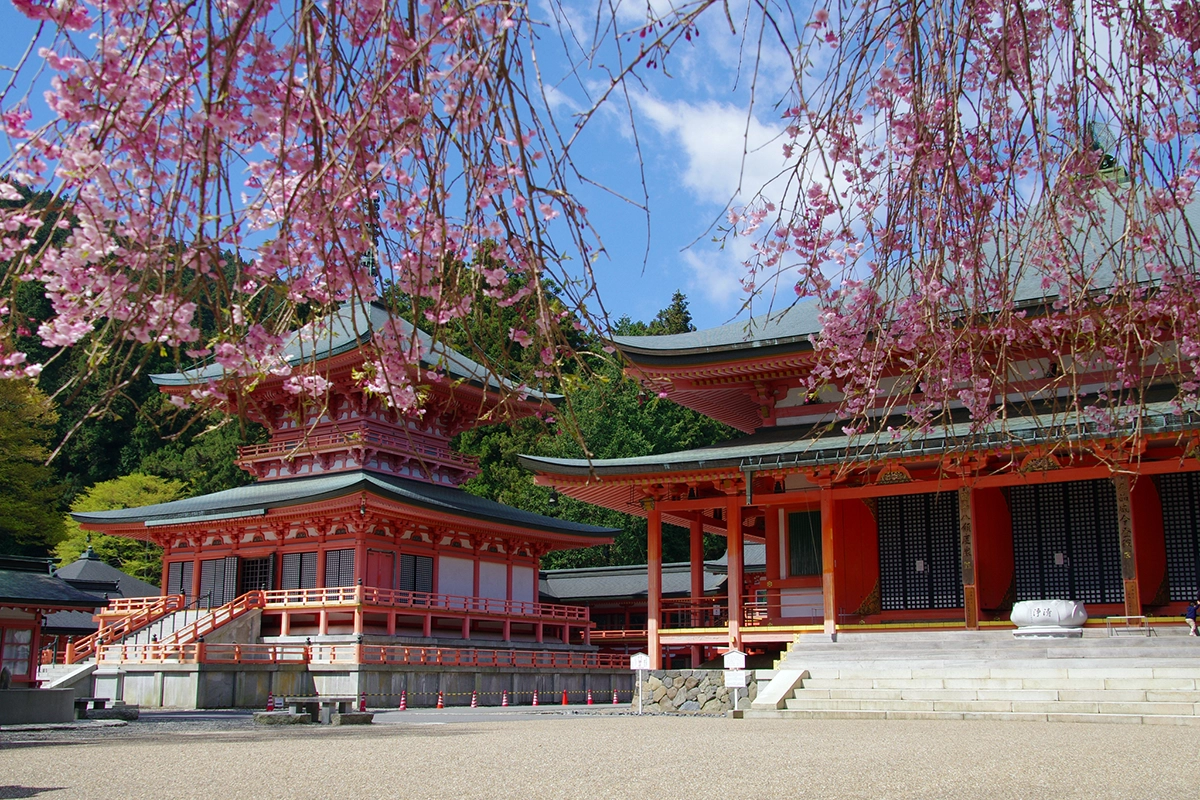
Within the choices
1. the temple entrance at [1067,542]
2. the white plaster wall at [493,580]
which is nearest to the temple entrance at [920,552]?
the temple entrance at [1067,542]

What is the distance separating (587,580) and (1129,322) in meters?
32.6

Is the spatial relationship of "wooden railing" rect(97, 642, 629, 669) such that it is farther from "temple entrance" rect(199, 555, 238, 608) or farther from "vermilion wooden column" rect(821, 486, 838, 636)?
"vermilion wooden column" rect(821, 486, 838, 636)

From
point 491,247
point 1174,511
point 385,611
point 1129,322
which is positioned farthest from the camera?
point 385,611

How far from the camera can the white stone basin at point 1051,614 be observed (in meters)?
12.8

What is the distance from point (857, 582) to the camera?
16016 millimetres

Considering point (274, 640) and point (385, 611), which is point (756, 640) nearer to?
point (385, 611)

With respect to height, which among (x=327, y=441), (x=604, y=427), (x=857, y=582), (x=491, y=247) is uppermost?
(x=604, y=427)

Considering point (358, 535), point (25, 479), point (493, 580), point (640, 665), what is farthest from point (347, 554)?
point (25, 479)

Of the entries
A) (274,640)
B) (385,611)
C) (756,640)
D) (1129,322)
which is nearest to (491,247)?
(1129,322)

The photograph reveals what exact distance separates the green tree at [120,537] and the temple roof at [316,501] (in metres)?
14.4

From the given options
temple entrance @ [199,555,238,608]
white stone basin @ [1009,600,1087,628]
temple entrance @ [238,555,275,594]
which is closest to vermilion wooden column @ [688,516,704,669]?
white stone basin @ [1009,600,1087,628]

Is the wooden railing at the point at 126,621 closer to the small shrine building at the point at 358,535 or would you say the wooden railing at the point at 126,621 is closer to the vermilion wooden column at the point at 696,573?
the small shrine building at the point at 358,535

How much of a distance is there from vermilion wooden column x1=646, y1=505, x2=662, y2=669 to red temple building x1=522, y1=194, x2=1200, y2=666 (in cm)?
2

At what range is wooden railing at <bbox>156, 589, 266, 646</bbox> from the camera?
71.5ft
